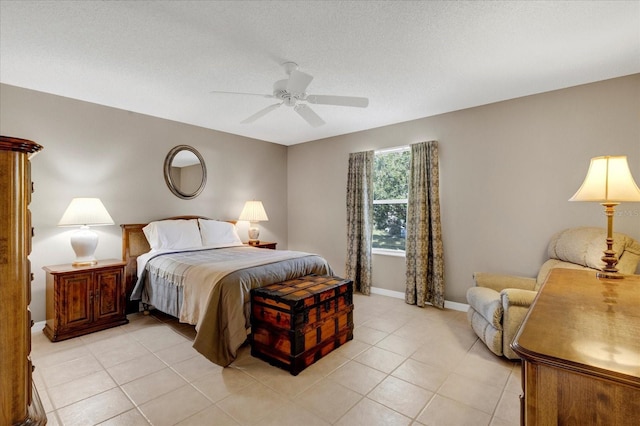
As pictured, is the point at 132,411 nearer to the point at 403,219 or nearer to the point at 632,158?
the point at 403,219

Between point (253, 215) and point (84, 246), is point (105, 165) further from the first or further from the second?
point (253, 215)

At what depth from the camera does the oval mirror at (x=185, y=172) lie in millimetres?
4320

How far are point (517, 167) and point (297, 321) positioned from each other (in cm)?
303

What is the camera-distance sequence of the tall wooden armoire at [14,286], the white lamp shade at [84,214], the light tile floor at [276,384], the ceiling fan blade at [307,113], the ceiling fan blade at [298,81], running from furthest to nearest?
the white lamp shade at [84,214] → the ceiling fan blade at [307,113] → the ceiling fan blade at [298,81] → the light tile floor at [276,384] → the tall wooden armoire at [14,286]

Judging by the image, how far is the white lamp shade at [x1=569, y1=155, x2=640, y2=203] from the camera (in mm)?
1784

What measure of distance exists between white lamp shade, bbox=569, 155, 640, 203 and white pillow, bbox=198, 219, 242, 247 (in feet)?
13.0

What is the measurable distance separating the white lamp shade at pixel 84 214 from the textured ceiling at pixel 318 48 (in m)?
1.20

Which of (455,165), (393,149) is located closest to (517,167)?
(455,165)

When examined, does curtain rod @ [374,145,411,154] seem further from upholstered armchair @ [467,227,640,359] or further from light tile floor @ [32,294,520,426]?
light tile floor @ [32,294,520,426]

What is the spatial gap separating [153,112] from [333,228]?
3.16 m

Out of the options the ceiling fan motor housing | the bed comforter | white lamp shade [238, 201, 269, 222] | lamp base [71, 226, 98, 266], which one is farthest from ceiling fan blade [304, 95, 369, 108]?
lamp base [71, 226, 98, 266]

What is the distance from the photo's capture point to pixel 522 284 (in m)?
3.14

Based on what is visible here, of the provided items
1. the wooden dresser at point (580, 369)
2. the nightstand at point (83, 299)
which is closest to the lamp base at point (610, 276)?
the wooden dresser at point (580, 369)

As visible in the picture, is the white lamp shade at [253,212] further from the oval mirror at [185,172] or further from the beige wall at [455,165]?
the oval mirror at [185,172]
